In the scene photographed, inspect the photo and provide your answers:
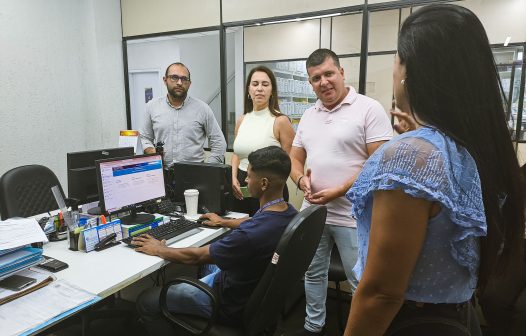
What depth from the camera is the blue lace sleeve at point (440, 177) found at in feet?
2.13

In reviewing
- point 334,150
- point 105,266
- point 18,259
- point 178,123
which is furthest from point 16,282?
point 178,123

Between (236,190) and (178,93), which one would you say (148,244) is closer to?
(236,190)

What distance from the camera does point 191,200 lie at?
7.29 ft

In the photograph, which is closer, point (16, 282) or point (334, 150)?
point (16, 282)

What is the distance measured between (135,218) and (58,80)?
2.38 meters

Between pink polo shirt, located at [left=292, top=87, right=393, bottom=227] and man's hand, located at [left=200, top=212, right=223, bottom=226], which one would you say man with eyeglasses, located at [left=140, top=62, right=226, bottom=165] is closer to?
man's hand, located at [left=200, top=212, right=223, bottom=226]

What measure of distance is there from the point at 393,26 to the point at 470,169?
2628 mm

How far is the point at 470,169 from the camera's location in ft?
2.24

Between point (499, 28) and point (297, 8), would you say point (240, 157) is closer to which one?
point (297, 8)

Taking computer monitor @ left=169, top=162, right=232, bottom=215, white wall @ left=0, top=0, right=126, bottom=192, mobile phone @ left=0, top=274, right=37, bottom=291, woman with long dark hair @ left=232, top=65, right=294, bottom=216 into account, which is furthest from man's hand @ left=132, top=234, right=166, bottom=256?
white wall @ left=0, top=0, right=126, bottom=192

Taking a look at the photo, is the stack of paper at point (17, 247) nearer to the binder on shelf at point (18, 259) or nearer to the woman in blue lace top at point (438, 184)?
the binder on shelf at point (18, 259)

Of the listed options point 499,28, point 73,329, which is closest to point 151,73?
point 73,329

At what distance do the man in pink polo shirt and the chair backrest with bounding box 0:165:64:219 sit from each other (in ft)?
5.62

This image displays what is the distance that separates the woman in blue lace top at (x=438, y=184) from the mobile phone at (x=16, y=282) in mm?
1202
